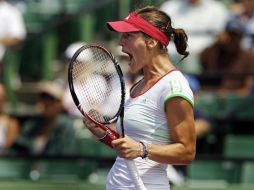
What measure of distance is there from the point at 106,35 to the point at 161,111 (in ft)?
20.8

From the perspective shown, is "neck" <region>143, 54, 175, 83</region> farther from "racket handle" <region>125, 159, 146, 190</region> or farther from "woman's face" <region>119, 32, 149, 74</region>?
"racket handle" <region>125, 159, 146, 190</region>

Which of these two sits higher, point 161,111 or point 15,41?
point 161,111

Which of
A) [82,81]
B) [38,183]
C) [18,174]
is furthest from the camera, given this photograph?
[18,174]

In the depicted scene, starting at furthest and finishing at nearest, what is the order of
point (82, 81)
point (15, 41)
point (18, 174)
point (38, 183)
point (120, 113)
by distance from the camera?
point (15, 41) → point (18, 174) → point (38, 183) → point (82, 81) → point (120, 113)

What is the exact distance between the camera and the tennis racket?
342 cm

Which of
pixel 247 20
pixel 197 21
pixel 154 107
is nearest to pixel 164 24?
pixel 154 107

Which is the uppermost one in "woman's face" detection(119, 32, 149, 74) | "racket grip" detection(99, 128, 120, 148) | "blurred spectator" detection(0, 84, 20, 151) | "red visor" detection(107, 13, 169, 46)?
"red visor" detection(107, 13, 169, 46)

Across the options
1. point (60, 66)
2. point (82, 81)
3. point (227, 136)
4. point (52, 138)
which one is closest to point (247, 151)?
point (227, 136)

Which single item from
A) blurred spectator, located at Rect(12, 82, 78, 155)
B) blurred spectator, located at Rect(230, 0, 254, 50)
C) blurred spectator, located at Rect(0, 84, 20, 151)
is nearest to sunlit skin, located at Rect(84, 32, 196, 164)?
blurred spectator, located at Rect(12, 82, 78, 155)

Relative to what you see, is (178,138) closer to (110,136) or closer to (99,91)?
(110,136)

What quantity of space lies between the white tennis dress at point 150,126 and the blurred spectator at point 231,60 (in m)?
4.43

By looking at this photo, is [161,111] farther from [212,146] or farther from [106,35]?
[106,35]

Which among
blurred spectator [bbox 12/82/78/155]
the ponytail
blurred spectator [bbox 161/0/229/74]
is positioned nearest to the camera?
the ponytail

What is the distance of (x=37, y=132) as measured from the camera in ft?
24.8
